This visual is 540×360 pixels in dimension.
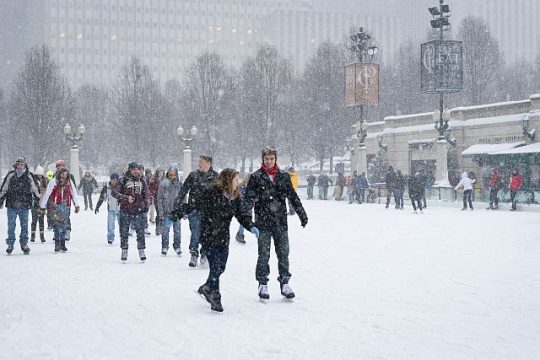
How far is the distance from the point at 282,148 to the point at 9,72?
326 feet

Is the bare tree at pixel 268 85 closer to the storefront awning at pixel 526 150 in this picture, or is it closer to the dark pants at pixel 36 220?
the storefront awning at pixel 526 150

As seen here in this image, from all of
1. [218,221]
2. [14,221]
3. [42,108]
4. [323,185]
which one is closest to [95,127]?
[42,108]

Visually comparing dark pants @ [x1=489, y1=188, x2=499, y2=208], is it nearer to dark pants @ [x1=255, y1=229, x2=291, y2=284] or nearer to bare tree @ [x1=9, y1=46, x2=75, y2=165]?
dark pants @ [x1=255, y1=229, x2=291, y2=284]

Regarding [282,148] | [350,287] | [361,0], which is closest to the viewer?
[350,287]

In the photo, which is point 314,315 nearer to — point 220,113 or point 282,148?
point 220,113

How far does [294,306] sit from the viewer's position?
7.27 meters

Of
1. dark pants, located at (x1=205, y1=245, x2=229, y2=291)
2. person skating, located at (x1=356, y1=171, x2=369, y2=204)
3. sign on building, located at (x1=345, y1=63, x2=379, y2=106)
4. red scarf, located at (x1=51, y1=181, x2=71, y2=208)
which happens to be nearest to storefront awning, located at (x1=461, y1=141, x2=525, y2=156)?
person skating, located at (x1=356, y1=171, x2=369, y2=204)

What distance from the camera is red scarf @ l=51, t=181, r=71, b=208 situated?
12484mm

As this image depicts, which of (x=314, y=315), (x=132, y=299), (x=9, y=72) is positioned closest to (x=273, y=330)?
(x=314, y=315)

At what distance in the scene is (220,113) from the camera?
57531mm

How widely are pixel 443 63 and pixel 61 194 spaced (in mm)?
21957

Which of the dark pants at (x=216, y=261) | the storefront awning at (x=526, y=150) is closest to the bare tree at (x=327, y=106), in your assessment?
the storefront awning at (x=526, y=150)

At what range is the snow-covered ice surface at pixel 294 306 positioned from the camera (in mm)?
5516

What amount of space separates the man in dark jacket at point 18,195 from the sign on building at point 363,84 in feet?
62.4
